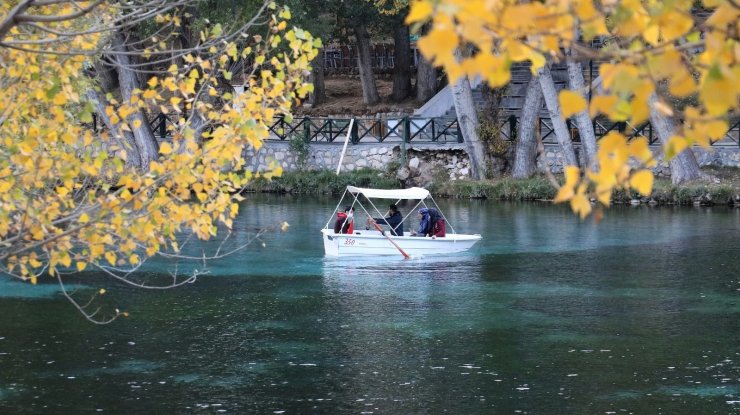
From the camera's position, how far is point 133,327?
1630cm

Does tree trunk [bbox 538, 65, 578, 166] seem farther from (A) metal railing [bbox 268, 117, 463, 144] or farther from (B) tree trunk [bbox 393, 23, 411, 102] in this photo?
(B) tree trunk [bbox 393, 23, 411, 102]

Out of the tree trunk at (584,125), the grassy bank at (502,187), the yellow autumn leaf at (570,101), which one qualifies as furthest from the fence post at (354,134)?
the yellow autumn leaf at (570,101)

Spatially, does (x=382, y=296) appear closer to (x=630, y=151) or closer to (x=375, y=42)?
(x=630, y=151)

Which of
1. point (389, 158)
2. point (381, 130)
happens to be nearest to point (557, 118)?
point (389, 158)

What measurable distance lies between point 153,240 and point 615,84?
Result: 17.2 feet

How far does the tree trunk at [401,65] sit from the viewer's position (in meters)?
43.2

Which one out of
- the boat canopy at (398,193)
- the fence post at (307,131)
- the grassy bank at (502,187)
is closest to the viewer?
the boat canopy at (398,193)

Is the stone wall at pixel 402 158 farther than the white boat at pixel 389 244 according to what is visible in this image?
Yes

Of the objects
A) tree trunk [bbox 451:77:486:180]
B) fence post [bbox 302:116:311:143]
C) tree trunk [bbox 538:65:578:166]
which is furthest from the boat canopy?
fence post [bbox 302:116:311:143]

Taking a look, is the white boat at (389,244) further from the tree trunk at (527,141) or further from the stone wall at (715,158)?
the tree trunk at (527,141)

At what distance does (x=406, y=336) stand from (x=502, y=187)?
18.0 metres

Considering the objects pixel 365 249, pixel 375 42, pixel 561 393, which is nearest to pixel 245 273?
pixel 365 249

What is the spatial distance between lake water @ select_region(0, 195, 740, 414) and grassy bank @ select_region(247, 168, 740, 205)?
6.14m

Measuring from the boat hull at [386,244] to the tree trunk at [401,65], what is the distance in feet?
67.0
